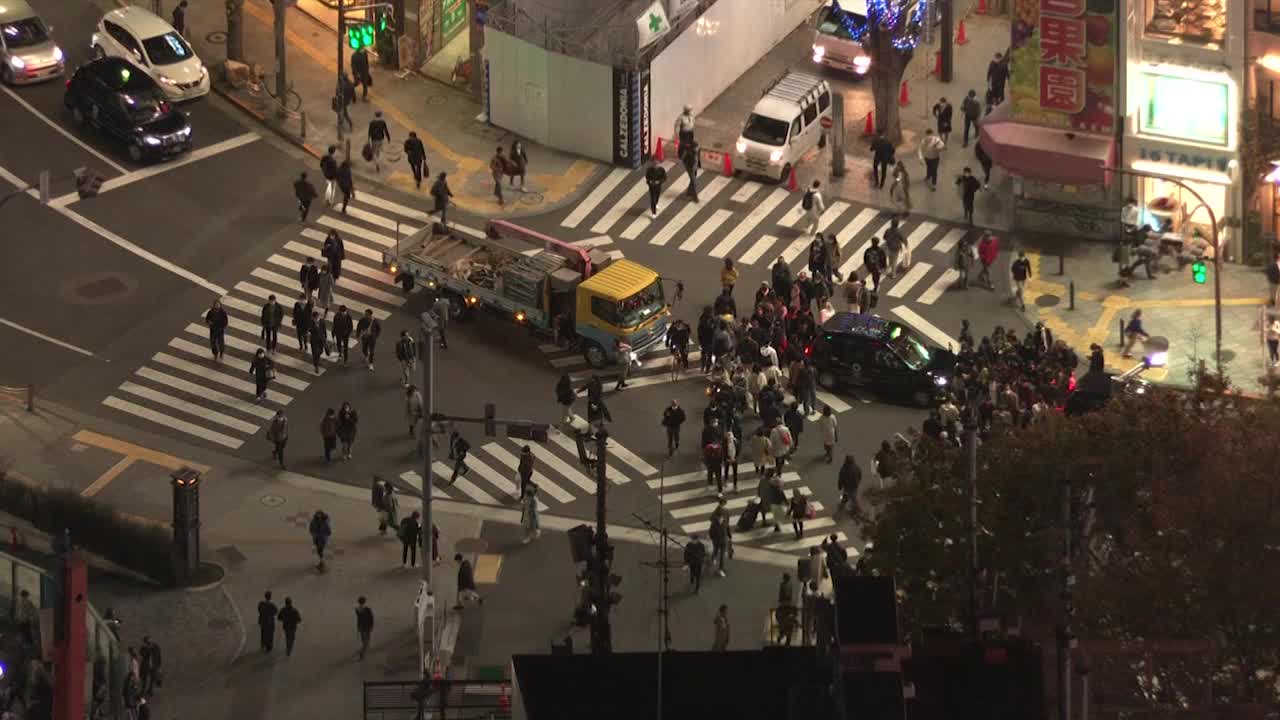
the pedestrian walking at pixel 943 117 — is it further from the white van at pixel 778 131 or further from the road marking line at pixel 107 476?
the road marking line at pixel 107 476

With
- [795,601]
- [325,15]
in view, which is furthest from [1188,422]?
[325,15]

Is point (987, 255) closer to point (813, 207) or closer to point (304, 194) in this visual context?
point (813, 207)

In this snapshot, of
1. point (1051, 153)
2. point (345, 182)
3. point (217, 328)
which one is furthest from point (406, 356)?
point (1051, 153)

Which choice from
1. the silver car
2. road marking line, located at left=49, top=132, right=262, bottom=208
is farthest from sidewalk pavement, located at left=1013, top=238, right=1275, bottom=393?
the silver car

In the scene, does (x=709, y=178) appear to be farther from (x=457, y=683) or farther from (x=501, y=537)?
(x=457, y=683)

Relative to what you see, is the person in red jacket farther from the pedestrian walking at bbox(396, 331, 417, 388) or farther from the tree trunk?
the tree trunk

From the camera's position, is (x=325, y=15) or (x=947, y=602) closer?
(x=947, y=602)
